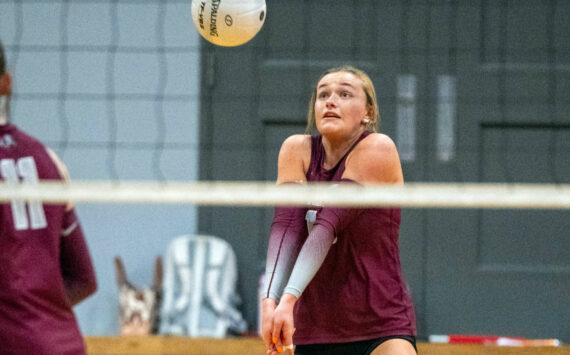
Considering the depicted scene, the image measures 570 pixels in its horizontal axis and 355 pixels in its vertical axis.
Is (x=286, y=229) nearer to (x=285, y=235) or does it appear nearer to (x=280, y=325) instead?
(x=285, y=235)

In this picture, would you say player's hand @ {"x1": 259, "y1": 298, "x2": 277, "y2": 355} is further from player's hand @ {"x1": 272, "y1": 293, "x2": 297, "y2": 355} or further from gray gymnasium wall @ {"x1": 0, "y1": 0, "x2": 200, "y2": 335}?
gray gymnasium wall @ {"x1": 0, "y1": 0, "x2": 200, "y2": 335}

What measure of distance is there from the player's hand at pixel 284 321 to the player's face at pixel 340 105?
1.85ft

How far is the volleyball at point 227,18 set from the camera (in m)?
3.12

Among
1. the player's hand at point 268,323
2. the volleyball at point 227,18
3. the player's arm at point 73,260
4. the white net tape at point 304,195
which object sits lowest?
the player's hand at point 268,323

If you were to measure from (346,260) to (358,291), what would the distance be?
0.10 metres

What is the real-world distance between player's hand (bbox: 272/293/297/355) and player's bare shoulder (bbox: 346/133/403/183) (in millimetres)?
429

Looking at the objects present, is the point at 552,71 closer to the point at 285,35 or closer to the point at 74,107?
the point at 285,35

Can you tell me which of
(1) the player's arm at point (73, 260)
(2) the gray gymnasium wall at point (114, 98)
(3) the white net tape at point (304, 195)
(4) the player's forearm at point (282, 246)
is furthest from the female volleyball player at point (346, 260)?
(2) the gray gymnasium wall at point (114, 98)

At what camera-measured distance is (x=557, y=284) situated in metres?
5.01

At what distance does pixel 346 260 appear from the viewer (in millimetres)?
2666

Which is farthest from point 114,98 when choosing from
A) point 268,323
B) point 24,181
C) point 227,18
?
point 268,323

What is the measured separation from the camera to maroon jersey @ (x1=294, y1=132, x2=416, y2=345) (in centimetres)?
263

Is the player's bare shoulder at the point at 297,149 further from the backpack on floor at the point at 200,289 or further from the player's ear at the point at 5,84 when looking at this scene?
the backpack on floor at the point at 200,289

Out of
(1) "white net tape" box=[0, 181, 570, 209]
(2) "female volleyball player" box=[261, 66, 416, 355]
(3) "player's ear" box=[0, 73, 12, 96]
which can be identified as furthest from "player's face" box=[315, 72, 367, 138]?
(3) "player's ear" box=[0, 73, 12, 96]
